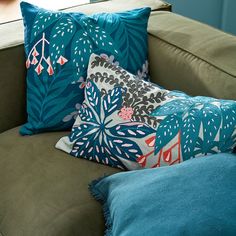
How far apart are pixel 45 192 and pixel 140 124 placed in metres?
0.31

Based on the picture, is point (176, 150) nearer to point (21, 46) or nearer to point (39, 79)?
point (39, 79)

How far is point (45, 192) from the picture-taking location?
46.3 inches

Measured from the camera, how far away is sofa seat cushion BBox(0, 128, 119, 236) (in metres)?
1.11

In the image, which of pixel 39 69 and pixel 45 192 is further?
pixel 39 69

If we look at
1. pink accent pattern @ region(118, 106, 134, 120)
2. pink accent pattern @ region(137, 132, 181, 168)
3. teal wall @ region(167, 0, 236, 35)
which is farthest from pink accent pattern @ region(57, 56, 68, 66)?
teal wall @ region(167, 0, 236, 35)

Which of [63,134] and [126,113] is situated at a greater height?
[126,113]

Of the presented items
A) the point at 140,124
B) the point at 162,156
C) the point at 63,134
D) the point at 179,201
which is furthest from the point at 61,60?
the point at 179,201

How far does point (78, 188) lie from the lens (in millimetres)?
1180

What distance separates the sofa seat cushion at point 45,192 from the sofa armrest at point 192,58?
377 mm

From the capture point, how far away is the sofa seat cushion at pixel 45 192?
111 centimetres

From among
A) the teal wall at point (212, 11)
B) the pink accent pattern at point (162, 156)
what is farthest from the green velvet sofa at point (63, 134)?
the teal wall at point (212, 11)

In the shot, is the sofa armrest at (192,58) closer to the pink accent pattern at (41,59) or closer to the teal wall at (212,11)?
the pink accent pattern at (41,59)

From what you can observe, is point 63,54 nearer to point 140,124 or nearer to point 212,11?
point 140,124

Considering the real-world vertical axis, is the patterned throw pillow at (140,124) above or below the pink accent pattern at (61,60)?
below
